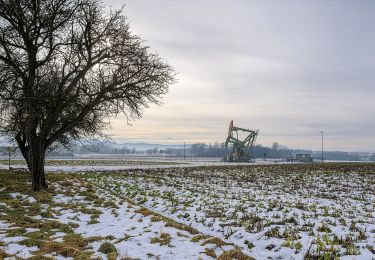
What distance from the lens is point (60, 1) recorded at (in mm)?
16312

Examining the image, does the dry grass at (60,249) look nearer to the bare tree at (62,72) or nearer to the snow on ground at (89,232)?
the snow on ground at (89,232)

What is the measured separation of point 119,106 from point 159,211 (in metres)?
7.38

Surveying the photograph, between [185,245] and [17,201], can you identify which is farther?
[17,201]

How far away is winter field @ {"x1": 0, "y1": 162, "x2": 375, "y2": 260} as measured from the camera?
24.8ft

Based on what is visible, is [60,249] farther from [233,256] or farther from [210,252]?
[233,256]

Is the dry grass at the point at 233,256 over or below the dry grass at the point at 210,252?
over

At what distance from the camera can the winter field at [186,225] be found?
756 centimetres

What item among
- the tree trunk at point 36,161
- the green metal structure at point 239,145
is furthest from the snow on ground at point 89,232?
the green metal structure at point 239,145

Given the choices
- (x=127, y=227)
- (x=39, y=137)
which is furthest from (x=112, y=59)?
(x=127, y=227)

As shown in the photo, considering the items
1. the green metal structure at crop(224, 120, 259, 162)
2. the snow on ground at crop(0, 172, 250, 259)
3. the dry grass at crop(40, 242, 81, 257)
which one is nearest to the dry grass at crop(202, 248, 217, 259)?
the snow on ground at crop(0, 172, 250, 259)

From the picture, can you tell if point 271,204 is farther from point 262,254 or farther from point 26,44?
point 26,44

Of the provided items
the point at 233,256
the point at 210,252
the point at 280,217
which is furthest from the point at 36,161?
the point at 233,256

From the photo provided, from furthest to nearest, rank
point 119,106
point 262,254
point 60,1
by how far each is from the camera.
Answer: point 119,106 → point 60,1 → point 262,254

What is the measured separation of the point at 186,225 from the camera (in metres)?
11.1
